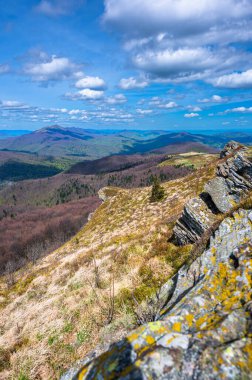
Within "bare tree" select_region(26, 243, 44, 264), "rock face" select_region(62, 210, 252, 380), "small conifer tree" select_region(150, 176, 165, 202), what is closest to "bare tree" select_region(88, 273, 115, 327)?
"rock face" select_region(62, 210, 252, 380)

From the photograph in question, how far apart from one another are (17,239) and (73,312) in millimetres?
184478

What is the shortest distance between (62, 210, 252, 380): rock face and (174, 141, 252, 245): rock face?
382 inches

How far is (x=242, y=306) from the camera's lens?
557cm

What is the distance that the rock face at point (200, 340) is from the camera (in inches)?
164

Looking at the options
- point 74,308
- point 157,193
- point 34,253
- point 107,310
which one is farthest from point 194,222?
point 34,253

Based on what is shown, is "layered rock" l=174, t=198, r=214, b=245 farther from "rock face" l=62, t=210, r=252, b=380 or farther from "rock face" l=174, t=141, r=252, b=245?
"rock face" l=62, t=210, r=252, b=380

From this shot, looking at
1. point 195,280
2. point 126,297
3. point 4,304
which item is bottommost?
point 4,304

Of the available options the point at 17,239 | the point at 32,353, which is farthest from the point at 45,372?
the point at 17,239

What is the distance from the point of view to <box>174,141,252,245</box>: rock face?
16.9 meters

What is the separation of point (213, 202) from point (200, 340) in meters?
15.4

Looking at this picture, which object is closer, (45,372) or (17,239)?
(45,372)

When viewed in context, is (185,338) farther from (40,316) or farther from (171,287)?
(40,316)

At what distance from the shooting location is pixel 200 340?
4.66m

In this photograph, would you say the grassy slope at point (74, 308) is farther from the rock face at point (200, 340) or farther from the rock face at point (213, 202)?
the rock face at point (200, 340)
